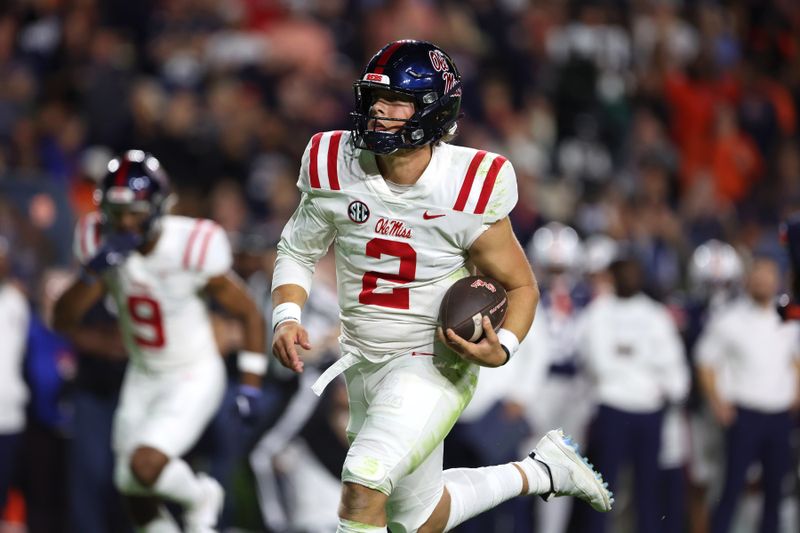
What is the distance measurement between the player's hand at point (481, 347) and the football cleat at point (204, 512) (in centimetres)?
204

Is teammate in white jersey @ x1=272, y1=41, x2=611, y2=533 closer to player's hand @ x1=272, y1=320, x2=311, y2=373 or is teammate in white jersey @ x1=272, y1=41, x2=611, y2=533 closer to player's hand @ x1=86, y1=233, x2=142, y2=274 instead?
player's hand @ x1=272, y1=320, x2=311, y2=373

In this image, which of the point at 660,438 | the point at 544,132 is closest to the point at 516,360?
the point at 660,438

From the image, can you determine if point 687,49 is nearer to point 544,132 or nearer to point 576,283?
point 544,132

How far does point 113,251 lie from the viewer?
608 centimetres

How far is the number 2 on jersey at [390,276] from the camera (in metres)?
4.55

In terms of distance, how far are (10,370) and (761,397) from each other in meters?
4.43

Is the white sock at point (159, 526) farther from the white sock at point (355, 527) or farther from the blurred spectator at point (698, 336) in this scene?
the blurred spectator at point (698, 336)

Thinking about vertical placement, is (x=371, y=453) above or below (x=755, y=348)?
above

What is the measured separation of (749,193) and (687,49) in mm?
1779

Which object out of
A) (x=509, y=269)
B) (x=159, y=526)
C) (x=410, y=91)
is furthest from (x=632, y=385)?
(x=410, y=91)

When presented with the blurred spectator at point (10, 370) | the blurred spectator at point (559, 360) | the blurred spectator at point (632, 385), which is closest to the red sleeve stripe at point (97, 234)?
the blurred spectator at point (10, 370)

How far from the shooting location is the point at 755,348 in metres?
8.50

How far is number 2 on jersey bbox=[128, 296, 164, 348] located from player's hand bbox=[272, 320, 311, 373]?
1852 mm

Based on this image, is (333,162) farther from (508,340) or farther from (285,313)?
(508,340)
